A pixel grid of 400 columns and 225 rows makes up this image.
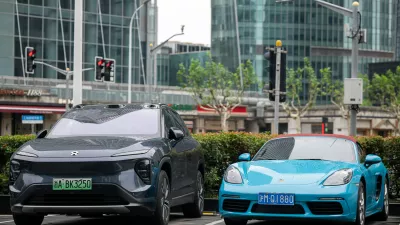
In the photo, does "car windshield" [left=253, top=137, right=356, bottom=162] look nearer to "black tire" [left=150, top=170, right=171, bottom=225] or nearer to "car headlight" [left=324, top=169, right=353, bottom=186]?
"car headlight" [left=324, top=169, right=353, bottom=186]

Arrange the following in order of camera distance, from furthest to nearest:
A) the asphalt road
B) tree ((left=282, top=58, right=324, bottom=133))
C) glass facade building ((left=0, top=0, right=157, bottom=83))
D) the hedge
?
tree ((left=282, top=58, right=324, bottom=133))
glass facade building ((left=0, top=0, right=157, bottom=83))
the hedge
the asphalt road

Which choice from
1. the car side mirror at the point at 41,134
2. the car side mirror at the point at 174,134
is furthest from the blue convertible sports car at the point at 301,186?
the car side mirror at the point at 41,134

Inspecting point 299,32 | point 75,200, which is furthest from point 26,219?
point 299,32

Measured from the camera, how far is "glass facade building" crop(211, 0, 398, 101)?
111 m

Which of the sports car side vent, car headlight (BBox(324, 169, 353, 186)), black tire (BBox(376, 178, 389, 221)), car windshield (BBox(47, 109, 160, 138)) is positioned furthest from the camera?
black tire (BBox(376, 178, 389, 221))

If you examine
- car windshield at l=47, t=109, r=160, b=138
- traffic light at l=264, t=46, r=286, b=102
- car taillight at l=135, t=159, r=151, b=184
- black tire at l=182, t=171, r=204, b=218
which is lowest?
black tire at l=182, t=171, r=204, b=218

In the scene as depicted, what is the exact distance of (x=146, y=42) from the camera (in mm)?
91125

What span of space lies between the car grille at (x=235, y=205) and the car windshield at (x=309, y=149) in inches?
50.1

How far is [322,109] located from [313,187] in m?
83.0

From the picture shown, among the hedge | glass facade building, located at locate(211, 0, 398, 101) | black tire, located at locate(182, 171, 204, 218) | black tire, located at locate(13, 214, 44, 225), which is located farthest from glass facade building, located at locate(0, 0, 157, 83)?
black tire, located at locate(13, 214, 44, 225)

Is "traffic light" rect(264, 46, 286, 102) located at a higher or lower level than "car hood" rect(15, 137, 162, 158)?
higher

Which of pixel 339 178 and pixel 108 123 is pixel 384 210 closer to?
pixel 339 178

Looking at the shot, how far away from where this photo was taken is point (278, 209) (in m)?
10.6

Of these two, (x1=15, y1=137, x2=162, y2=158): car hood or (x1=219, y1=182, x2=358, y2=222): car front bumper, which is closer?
(x1=15, y1=137, x2=162, y2=158): car hood
